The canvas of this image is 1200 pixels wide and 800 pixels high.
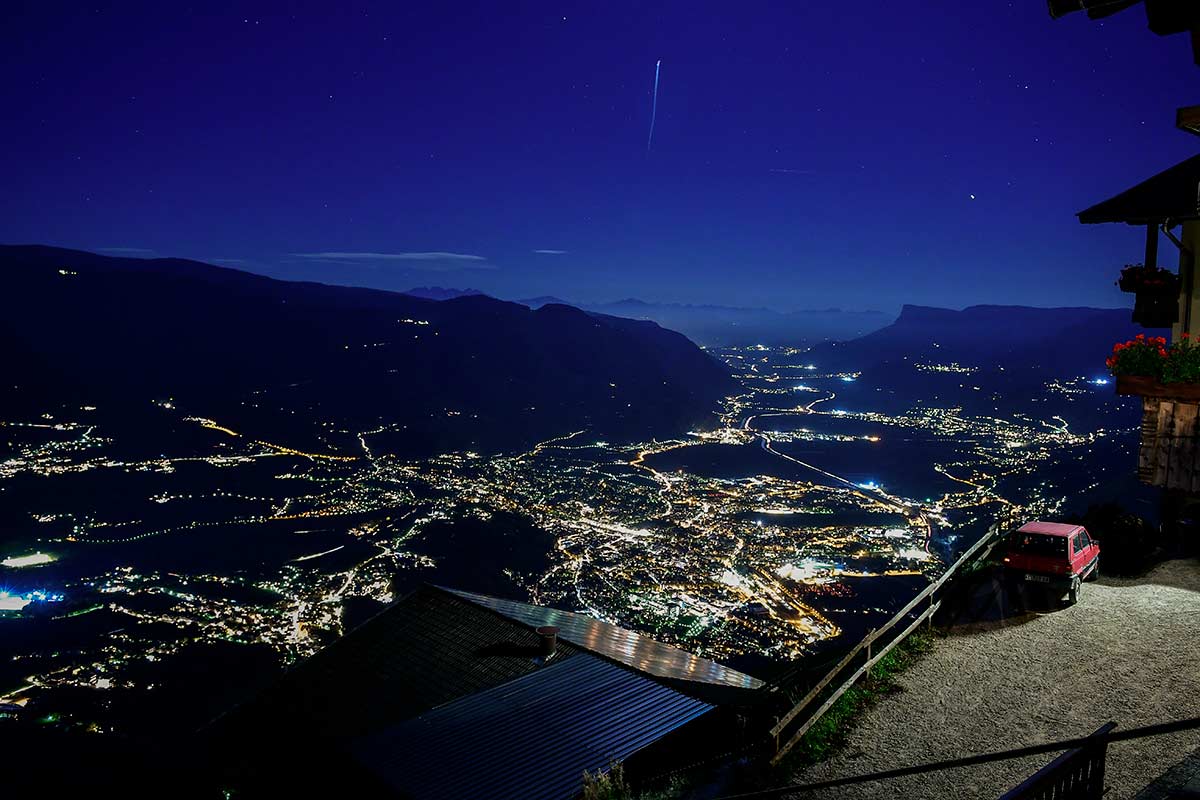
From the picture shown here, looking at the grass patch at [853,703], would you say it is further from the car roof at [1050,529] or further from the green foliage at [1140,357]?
the green foliage at [1140,357]

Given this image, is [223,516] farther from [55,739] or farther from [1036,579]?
[1036,579]

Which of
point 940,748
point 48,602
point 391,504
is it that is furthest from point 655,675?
point 391,504

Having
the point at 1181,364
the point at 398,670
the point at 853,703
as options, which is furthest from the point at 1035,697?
the point at 398,670

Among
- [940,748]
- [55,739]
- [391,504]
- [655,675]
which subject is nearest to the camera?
[940,748]

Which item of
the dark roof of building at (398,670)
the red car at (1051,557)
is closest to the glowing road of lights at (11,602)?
the dark roof of building at (398,670)

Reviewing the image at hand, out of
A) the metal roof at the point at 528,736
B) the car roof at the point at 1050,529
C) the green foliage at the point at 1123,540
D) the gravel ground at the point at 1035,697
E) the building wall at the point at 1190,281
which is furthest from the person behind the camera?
the green foliage at the point at 1123,540

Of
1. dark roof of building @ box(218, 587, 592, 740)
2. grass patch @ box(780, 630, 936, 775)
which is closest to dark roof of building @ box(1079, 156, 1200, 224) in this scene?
grass patch @ box(780, 630, 936, 775)
